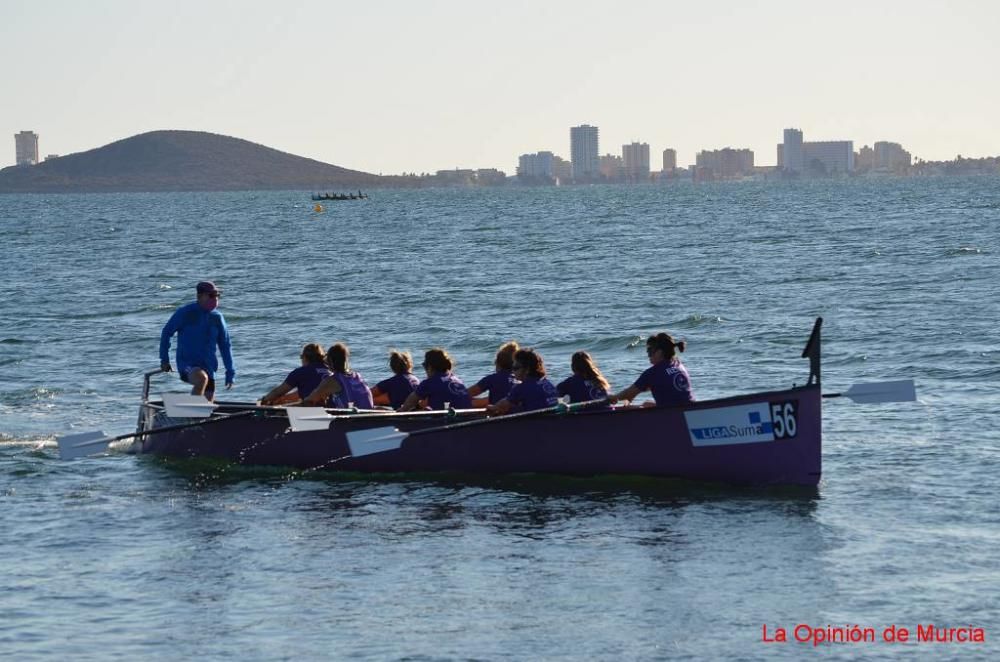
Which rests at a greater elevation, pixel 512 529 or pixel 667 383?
pixel 667 383

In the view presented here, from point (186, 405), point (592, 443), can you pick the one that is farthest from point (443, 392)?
point (186, 405)

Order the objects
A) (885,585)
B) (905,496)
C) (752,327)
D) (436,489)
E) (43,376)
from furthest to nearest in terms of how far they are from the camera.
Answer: (752,327) → (43,376) → (436,489) → (905,496) → (885,585)

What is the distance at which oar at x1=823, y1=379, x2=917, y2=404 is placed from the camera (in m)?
16.2

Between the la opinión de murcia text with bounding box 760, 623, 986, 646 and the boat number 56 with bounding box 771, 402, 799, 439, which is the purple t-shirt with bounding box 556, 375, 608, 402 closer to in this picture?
the boat number 56 with bounding box 771, 402, 799, 439

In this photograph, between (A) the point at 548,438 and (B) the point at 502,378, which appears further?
(B) the point at 502,378

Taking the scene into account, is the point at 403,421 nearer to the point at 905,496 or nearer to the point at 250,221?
the point at 905,496

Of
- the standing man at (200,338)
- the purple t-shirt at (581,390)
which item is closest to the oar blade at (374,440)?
the purple t-shirt at (581,390)

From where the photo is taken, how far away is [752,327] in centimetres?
3291

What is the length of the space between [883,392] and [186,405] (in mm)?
7707

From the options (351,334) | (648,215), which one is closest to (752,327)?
(351,334)

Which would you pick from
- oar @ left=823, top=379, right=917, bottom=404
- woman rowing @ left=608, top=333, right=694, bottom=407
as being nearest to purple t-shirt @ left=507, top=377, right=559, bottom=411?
woman rowing @ left=608, top=333, right=694, bottom=407

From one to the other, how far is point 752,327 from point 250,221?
84885 millimetres

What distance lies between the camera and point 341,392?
17609mm

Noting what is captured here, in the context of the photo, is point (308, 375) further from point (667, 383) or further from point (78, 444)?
point (667, 383)
